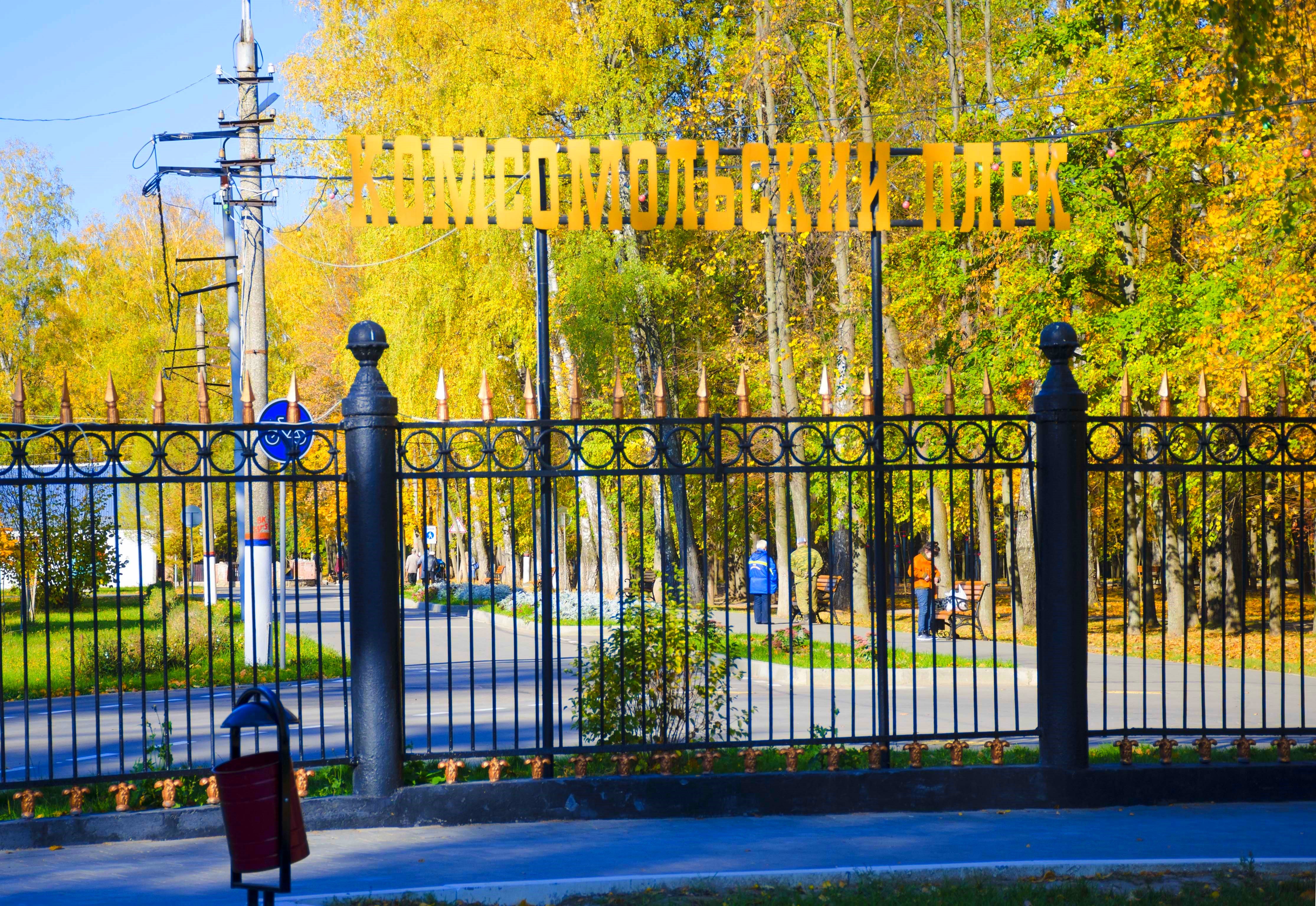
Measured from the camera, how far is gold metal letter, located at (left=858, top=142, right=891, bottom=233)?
7883 mm

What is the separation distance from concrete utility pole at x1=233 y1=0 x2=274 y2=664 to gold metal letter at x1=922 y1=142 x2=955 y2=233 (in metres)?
9.08

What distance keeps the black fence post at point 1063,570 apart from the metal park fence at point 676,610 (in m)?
0.02

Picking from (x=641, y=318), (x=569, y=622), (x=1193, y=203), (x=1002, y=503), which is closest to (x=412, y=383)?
(x=641, y=318)

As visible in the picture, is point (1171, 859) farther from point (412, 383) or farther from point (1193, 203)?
point (412, 383)

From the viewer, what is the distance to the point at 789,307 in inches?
1114

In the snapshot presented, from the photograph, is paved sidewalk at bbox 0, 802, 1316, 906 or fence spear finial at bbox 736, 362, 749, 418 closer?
paved sidewalk at bbox 0, 802, 1316, 906

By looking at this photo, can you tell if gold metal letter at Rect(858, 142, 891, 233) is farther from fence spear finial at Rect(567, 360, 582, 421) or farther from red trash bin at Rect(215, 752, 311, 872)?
red trash bin at Rect(215, 752, 311, 872)

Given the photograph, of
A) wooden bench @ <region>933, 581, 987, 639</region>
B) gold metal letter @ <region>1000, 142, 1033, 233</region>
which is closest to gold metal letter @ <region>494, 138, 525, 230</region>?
gold metal letter @ <region>1000, 142, 1033, 233</region>

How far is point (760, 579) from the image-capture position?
67.0ft

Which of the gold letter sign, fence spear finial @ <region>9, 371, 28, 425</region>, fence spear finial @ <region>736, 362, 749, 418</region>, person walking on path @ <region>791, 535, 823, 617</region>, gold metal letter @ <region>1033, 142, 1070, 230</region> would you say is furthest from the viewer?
person walking on path @ <region>791, 535, 823, 617</region>

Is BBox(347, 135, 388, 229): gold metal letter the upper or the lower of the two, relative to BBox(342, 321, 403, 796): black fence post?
upper

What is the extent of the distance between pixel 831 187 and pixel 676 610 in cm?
299

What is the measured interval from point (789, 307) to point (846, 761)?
2117 centimetres

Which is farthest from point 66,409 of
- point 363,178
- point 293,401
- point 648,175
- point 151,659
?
point 151,659
